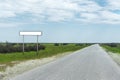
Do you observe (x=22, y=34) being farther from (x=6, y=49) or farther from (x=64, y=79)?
Answer: (x=64, y=79)

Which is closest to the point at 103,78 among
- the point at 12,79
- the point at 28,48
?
the point at 12,79

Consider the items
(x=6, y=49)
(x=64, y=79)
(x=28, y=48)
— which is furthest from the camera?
(x=28, y=48)

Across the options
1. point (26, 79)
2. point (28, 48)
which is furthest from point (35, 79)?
point (28, 48)

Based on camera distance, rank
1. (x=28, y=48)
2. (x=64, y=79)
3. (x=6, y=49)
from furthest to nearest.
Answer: (x=28, y=48) → (x=6, y=49) → (x=64, y=79)

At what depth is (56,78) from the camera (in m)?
15.4

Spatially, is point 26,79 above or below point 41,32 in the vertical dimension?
below

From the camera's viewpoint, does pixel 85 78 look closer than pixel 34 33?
Yes

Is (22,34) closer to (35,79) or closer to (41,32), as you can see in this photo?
(41,32)

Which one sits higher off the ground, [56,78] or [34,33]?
[34,33]

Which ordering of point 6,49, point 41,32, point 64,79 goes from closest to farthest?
1. point 64,79
2. point 41,32
3. point 6,49

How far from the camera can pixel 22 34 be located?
48844mm

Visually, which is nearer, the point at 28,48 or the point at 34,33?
the point at 34,33

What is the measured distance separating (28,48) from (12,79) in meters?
53.6

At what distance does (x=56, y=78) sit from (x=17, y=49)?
50.9 metres
